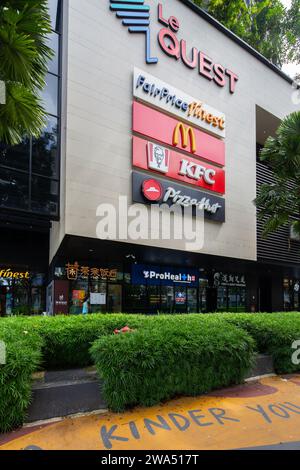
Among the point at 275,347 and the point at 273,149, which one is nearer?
the point at 275,347

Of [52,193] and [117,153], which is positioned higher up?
[117,153]

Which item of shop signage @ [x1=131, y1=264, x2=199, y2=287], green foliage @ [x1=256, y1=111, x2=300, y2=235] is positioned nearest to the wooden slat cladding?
green foliage @ [x1=256, y1=111, x2=300, y2=235]

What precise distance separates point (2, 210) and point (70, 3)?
7.52 metres

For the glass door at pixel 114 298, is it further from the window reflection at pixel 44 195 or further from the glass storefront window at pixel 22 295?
the window reflection at pixel 44 195

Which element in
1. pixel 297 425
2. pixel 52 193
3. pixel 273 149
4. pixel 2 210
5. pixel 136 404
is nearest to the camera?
pixel 297 425

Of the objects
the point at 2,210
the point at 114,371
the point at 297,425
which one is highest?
the point at 2,210

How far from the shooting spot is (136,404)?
18.8ft

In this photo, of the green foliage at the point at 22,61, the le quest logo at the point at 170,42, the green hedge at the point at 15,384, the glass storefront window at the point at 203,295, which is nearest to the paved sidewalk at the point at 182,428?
the green hedge at the point at 15,384

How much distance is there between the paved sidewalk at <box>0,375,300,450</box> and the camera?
4586 mm

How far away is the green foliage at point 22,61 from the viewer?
20.2ft

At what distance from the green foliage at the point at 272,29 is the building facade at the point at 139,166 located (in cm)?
641

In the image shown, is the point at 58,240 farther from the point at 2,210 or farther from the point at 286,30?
the point at 286,30
